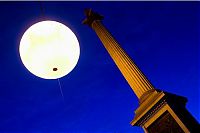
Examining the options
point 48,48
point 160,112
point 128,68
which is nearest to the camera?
point 48,48

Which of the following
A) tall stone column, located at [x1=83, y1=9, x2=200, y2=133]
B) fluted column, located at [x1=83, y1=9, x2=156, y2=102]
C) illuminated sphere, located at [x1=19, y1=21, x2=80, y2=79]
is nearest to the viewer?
illuminated sphere, located at [x1=19, y1=21, x2=80, y2=79]

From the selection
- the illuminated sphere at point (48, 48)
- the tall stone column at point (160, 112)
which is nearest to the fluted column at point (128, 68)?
the tall stone column at point (160, 112)

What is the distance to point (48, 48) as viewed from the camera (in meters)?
6.00

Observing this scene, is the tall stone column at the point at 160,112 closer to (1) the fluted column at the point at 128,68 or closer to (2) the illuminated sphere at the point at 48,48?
(1) the fluted column at the point at 128,68

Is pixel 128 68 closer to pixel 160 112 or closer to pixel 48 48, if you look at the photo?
pixel 160 112

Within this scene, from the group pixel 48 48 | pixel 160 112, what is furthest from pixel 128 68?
pixel 48 48

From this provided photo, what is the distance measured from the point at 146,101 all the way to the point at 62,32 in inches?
138

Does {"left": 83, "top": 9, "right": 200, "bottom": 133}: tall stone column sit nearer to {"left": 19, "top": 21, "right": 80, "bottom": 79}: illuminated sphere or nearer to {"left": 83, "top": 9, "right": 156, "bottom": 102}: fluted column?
{"left": 83, "top": 9, "right": 156, "bottom": 102}: fluted column

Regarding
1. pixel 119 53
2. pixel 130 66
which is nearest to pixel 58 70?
pixel 130 66

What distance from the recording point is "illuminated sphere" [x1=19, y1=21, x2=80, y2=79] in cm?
600

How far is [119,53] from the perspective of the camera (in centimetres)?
1139

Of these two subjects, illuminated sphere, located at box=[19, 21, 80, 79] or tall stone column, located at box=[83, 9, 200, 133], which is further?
tall stone column, located at box=[83, 9, 200, 133]

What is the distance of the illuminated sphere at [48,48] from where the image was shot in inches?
236

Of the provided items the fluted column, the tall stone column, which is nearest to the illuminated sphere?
the tall stone column
